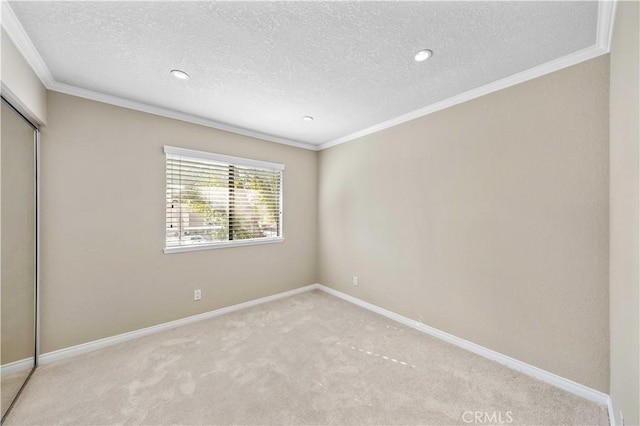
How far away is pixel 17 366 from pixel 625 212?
Answer: 4.08m

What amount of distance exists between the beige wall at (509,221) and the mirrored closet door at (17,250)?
3255 mm

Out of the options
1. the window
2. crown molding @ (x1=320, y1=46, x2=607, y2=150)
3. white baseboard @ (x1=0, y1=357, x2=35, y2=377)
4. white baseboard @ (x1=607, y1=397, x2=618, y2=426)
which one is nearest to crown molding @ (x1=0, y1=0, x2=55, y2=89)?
the window

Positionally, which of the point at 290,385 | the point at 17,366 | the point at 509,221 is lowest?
the point at 290,385

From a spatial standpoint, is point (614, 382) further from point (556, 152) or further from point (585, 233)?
point (556, 152)

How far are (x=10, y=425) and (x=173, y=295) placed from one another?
1.32 m

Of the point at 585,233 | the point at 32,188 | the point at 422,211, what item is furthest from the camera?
the point at 422,211

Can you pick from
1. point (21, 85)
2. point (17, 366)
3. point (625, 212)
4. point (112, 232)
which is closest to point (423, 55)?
point (625, 212)

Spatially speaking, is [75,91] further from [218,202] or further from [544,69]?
[544,69]

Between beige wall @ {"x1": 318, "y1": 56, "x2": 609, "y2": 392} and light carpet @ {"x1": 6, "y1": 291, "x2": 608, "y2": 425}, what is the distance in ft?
1.14

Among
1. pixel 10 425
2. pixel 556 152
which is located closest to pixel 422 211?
pixel 556 152

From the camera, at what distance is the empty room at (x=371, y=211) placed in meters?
1.44

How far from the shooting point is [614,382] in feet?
4.81

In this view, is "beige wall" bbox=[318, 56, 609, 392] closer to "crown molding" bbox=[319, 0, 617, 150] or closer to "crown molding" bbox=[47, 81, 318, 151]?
"crown molding" bbox=[319, 0, 617, 150]

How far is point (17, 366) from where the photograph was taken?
71.1 inches
